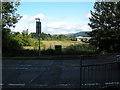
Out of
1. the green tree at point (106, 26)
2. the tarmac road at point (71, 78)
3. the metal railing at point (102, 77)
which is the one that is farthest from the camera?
the green tree at point (106, 26)

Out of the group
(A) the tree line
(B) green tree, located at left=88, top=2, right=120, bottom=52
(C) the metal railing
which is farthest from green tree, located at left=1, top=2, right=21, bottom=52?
(C) the metal railing

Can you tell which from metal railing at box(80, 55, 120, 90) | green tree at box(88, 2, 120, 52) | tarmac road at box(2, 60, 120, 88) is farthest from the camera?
green tree at box(88, 2, 120, 52)

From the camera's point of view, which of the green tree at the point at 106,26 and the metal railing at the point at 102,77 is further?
the green tree at the point at 106,26

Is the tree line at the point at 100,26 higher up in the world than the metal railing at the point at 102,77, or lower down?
higher up

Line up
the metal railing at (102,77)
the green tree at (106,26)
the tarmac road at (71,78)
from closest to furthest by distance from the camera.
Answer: the metal railing at (102,77) → the tarmac road at (71,78) → the green tree at (106,26)

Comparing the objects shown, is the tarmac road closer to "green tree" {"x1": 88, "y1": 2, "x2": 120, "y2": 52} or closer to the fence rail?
the fence rail

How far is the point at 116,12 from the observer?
12586mm

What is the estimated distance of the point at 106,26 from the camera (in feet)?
42.9

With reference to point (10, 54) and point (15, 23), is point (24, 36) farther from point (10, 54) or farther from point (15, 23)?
point (10, 54)

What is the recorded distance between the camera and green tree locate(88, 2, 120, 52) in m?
12.5

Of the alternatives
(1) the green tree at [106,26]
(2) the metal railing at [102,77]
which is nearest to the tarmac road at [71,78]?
(2) the metal railing at [102,77]

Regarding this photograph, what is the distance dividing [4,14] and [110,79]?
11.2m

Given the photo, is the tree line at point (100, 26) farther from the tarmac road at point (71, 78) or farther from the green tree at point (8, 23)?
the tarmac road at point (71, 78)

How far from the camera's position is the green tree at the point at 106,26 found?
12.5 m
